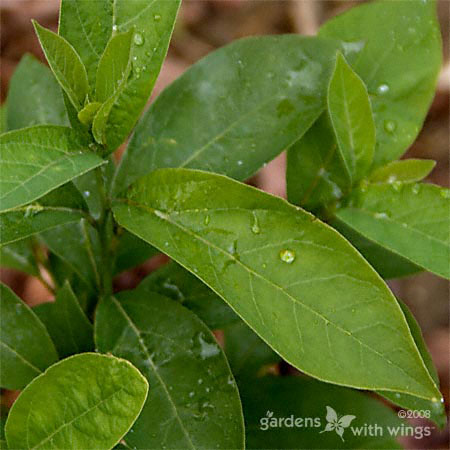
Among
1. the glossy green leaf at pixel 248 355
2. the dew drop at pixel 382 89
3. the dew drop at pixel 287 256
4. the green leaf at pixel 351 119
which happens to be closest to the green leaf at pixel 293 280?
the dew drop at pixel 287 256

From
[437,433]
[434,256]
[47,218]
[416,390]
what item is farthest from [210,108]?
[437,433]

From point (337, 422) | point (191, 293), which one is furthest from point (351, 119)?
point (337, 422)

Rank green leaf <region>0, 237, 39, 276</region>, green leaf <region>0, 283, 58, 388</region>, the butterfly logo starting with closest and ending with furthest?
green leaf <region>0, 283, 58, 388</region>
the butterfly logo
green leaf <region>0, 237, 39, 276</region>

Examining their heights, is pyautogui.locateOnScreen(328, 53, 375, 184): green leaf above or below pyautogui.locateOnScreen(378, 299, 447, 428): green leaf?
above

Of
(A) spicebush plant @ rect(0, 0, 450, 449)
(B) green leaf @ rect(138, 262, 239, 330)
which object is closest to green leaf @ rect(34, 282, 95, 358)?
(A) spicebush plant @ rect(0, 0, 450, 449)

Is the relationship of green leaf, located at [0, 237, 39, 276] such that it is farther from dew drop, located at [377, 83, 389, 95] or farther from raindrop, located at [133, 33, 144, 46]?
dew drop, located at [377, 83, 389, 95]

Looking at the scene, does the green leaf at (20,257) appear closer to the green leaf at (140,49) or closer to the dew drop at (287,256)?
the green leaf at (140,49)

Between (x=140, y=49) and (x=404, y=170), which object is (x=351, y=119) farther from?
(x=140, y=49)
